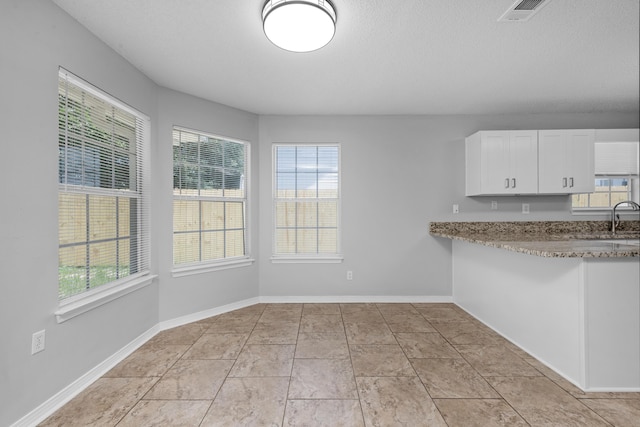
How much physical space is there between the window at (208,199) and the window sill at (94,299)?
1.82 ft

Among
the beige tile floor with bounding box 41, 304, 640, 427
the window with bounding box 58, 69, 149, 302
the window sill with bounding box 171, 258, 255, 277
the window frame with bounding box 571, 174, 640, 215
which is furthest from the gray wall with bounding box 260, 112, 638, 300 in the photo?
the window with bounding box 58, 69, 149, 302

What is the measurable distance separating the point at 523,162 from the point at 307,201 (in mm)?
2711

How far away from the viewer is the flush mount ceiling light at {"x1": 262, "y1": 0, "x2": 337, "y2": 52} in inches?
66.7

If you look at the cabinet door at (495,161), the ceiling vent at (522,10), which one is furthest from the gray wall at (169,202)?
the ceiling vent at (522,10)

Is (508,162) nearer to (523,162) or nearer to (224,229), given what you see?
(523,162)

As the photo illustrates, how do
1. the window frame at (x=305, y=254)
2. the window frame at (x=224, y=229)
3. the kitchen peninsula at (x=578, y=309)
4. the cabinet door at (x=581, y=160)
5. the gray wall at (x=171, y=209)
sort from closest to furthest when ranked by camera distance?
the kitchen peninsula at (x=578, y=309), the gray wall at (x=171, y=209), the window frame at (x=224, y=229), the cabinet door at (x=581, y=160), the window frame at (x=305, y=254)

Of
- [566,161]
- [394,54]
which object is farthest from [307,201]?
[566,161]

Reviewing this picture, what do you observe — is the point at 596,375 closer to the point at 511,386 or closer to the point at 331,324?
the point at 511,386

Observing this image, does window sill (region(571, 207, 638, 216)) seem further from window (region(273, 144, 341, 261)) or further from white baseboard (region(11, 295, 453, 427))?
window (region(273, 144, 341, 261))

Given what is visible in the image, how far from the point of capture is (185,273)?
10.2 ft

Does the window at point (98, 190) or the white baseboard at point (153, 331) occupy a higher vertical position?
the window at point (98, 190)

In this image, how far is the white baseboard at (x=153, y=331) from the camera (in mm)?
1699

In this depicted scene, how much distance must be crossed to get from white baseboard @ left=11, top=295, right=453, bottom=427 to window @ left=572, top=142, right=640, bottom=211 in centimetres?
228

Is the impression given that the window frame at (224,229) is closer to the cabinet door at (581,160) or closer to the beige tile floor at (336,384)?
the beige tile floor at (336,384)
